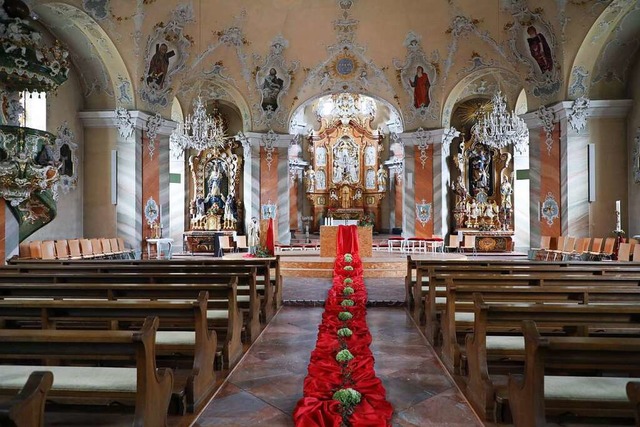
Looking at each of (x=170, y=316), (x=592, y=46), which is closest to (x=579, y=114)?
(x=592, y=46)

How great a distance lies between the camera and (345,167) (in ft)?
80.2

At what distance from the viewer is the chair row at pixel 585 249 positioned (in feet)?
34.6

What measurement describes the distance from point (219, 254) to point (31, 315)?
40.4 feet

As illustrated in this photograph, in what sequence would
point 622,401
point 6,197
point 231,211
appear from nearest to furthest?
point 622,401, point 6,197, point 231,211

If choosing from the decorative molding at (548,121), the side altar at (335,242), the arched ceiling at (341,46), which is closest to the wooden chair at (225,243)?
the arched ceiling at (341,46)

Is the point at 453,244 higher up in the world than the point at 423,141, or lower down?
lower down

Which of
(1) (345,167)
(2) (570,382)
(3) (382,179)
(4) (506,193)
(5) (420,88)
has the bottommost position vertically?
(2) (570,382)

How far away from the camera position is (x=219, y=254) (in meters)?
16.2

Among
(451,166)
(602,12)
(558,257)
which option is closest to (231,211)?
(451,166)

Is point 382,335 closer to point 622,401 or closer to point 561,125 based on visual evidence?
point 622,401

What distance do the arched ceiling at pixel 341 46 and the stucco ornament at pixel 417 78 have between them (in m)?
0.04

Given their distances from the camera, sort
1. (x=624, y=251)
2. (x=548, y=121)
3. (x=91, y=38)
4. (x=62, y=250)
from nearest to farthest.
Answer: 1. (x=624, y=251)
2. (x=62, y=250)
3. (x=91, y=38)
4. (x=548, y=121)

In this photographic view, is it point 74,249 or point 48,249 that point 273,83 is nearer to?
point 74,249

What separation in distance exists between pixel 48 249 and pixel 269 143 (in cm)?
909
